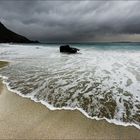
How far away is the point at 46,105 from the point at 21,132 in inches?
71.6

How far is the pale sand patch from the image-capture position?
4.12 m

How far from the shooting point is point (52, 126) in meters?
4.53

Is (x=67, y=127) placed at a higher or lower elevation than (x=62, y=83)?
higher

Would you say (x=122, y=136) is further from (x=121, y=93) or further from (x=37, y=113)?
(x=121, y=93)

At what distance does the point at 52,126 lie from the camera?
453cm

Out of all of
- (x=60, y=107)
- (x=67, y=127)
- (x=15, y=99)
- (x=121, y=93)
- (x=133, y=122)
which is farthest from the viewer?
(x=121, y=93)

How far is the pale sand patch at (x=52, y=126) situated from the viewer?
412 cm

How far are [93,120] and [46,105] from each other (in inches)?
74.0

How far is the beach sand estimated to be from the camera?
412 centimetres

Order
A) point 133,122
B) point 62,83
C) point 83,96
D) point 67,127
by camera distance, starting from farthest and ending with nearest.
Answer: point 62,83 < point 83,96 < point 133,122 < point 67,127

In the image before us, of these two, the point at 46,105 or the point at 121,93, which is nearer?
the point at 46,105

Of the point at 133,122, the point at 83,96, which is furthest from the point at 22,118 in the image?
the point at 133,122

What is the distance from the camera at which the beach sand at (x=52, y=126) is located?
4.12 m

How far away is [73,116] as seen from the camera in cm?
517
